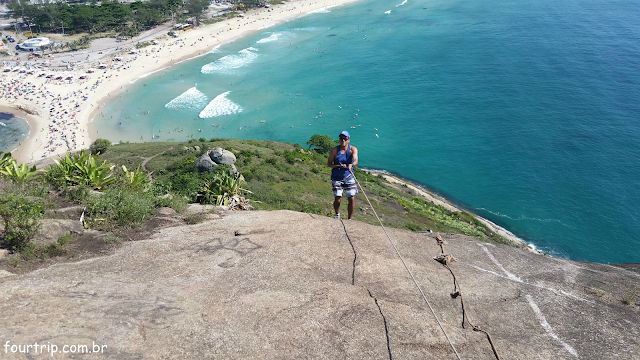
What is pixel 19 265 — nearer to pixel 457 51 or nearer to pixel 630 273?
pixel 630 273

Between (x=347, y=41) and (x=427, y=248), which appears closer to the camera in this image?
(x=427, y=248)

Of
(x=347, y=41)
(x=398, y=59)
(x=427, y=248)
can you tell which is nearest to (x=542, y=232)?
(x=427, y=248)

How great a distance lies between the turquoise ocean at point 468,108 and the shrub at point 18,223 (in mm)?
44498

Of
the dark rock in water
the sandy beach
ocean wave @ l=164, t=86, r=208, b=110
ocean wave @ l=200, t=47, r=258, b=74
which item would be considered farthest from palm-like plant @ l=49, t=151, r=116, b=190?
ocean wave @ l=200, t=47, r=258, b=74

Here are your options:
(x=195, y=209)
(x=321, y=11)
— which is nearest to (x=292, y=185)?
(x=195, y=209)

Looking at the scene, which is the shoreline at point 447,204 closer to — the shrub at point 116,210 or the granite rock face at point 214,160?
the granite rock face at point 214,160

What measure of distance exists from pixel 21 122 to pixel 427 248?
2807 inches

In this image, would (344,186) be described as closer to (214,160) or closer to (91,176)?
(91,176)

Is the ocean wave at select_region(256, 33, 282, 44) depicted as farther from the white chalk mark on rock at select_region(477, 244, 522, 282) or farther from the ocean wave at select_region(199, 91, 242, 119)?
the white chalk mark on rock at select_region(477, 244, 522, 282)

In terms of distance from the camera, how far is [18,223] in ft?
33.0

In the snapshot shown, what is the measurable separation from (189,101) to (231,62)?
2149cm

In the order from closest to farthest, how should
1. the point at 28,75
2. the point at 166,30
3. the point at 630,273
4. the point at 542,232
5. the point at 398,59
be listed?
1. the point at 630,273
2. the point at 542,232
3. the point at 28,75
4. the point at 398,59
5. the point at 166,30

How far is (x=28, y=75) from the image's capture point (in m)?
71.2

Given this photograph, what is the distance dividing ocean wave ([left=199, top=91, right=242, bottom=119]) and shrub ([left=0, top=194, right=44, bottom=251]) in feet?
183
